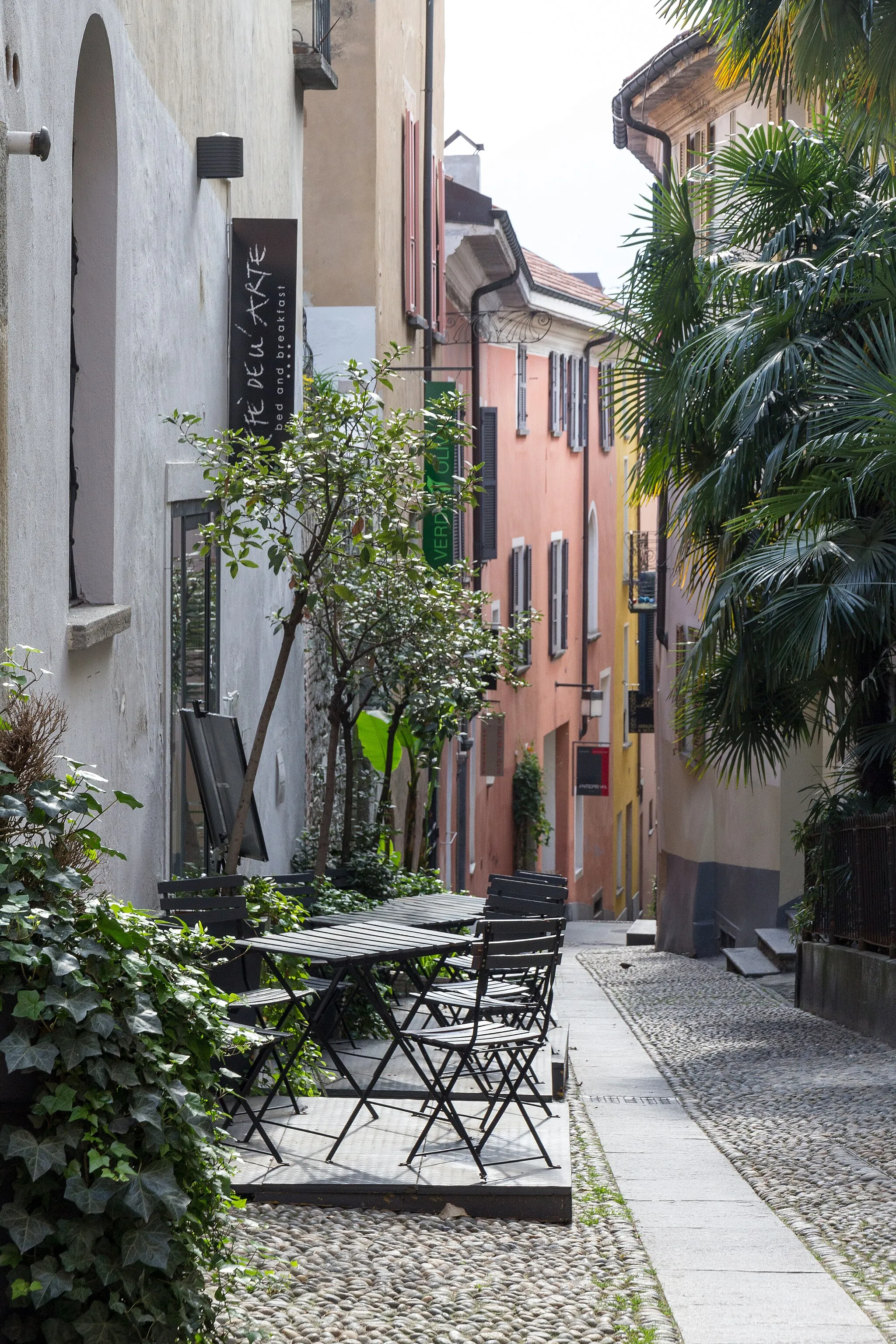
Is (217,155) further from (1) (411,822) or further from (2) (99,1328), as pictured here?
(2) (99,1328)

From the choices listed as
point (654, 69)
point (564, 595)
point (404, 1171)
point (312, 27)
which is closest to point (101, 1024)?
point (404, 1171)

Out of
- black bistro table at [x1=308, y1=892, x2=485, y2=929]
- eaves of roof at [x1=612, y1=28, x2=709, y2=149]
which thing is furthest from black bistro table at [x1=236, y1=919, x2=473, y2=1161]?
eaves of roof at [x1=612, y1=28, x2=709, y2=149]

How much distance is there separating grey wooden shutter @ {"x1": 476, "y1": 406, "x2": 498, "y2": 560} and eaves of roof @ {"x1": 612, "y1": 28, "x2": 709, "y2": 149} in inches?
205

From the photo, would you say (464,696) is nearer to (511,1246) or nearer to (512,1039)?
(512,1039)

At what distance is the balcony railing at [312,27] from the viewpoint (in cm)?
1223

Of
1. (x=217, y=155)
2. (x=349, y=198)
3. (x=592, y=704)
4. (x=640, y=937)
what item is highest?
(x=349, y=198)

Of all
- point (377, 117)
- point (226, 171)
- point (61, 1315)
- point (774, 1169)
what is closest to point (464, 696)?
point (226, 171)

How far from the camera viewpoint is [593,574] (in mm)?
32781

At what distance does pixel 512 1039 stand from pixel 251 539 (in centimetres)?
492

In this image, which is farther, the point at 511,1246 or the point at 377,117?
the point at 377,117

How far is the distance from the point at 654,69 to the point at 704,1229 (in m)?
19.5

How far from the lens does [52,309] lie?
5.48 metres

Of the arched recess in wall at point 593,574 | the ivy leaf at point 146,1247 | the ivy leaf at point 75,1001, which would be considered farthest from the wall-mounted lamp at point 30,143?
the arched recess in wall at point 593,574

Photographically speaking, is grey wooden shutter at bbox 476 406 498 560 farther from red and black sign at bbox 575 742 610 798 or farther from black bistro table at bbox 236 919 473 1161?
black bistro table at bbox 236 919 473 1161
